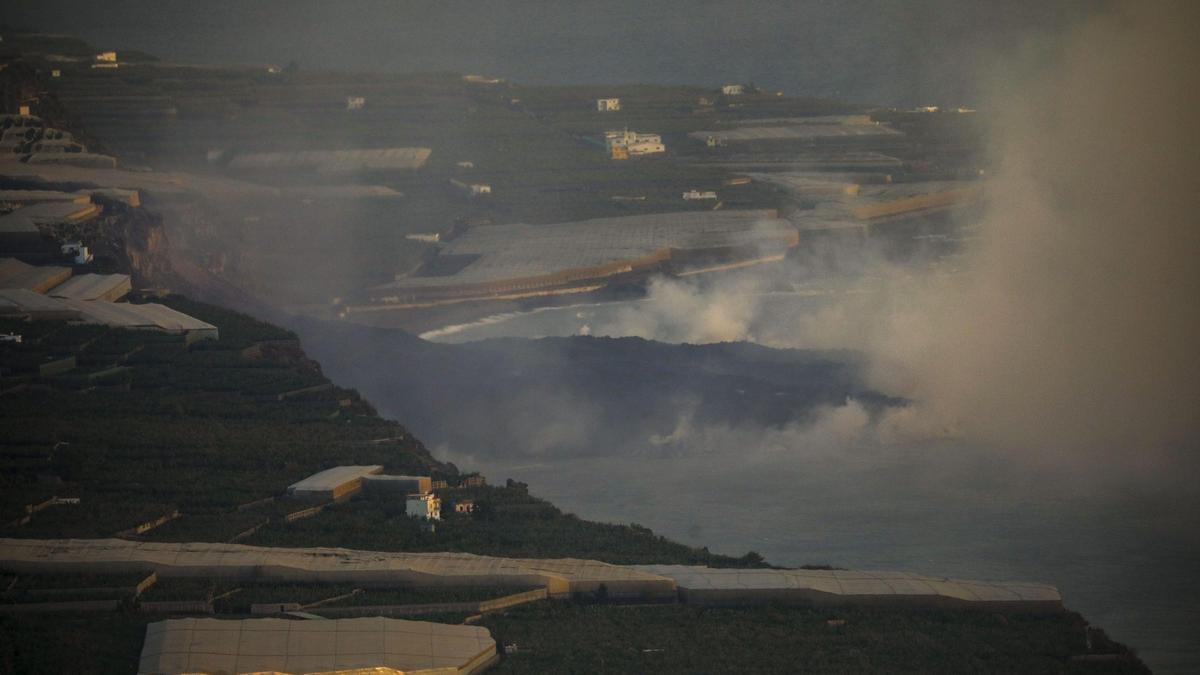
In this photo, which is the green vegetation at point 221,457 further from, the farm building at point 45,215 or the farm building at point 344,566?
the farm building at point 45,215

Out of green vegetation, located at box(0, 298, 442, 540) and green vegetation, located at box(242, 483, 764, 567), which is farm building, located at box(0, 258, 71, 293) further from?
green vegetation, located at box(242, 483, 764, 567)

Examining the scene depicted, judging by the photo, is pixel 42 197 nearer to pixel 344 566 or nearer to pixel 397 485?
pixel 397 485

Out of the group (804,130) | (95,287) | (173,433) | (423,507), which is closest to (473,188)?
(804,130)

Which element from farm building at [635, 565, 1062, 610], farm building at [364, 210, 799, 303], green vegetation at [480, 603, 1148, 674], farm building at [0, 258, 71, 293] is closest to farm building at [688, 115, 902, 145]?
farm building at [364, 210, 799, 303]

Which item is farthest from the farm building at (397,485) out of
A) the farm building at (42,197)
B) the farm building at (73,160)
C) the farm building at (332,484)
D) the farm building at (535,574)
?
the farm building at (73,160)

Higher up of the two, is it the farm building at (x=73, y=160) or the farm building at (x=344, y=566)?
the farm building at (x=73, y=160)

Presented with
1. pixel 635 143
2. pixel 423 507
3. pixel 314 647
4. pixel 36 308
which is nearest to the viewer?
pixel 314 647

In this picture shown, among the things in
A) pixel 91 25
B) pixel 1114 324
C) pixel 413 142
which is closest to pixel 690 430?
pixel 1114 324
